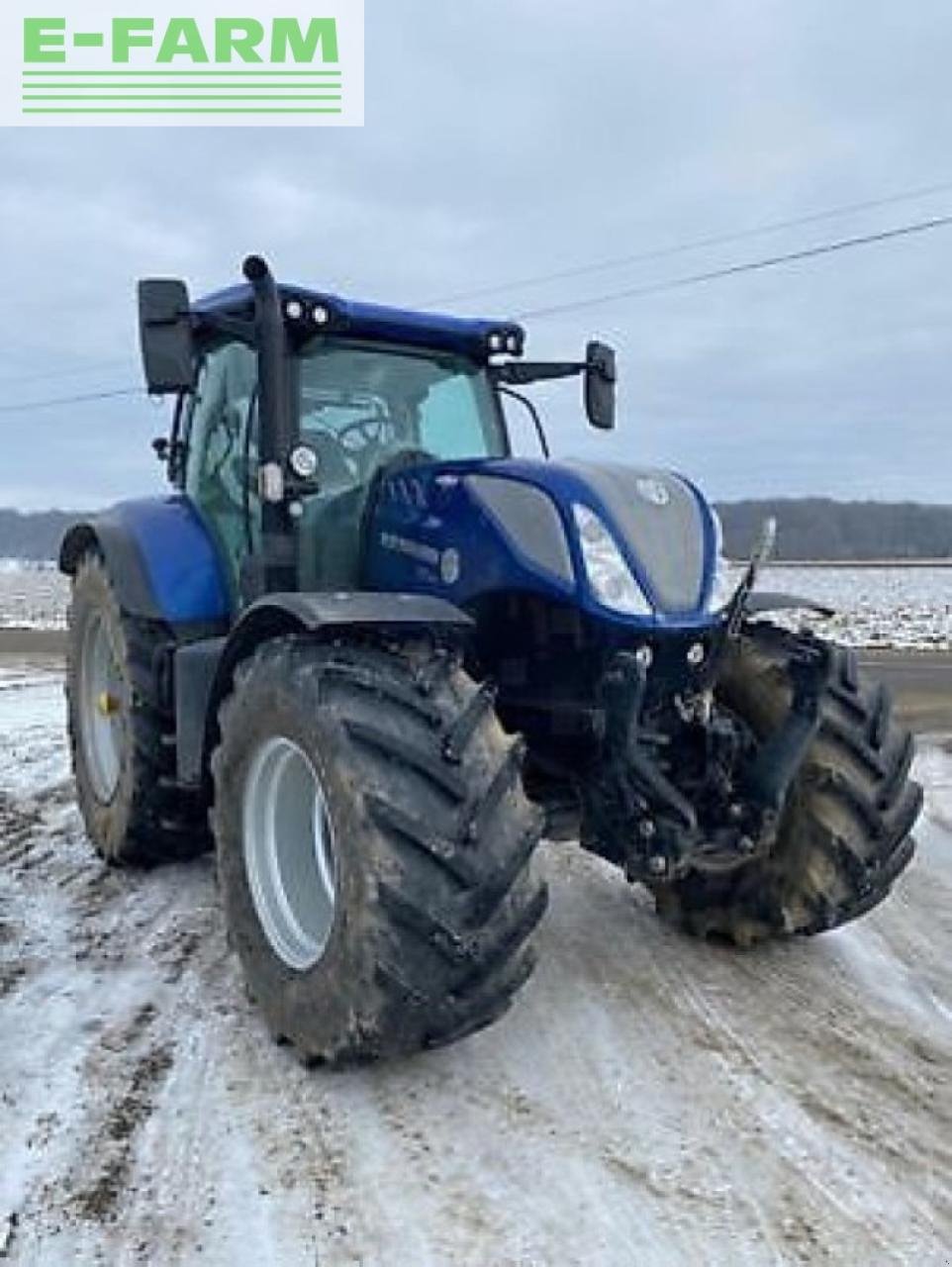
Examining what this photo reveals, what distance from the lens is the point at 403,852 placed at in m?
3.37

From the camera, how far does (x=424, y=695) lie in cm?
360

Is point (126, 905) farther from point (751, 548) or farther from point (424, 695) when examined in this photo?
point (751, 548)

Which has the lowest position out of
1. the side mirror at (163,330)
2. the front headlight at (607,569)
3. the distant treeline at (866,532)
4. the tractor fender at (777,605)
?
the distant treeline at (866,532)

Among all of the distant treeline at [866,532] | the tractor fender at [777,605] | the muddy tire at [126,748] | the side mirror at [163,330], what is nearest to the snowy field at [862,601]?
the tractor fender at [777,605]

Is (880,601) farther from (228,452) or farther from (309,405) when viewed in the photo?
(309,405)

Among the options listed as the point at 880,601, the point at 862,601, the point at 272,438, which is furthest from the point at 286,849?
the point at 880,601

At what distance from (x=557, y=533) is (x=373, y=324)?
4.57 ft

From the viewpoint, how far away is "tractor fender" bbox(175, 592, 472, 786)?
12.3 feet

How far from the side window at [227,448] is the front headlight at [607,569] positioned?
1.48 metres

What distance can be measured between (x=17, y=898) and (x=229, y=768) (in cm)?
176

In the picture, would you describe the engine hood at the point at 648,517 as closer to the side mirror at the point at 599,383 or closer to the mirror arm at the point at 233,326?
the mirror arm at the point at 233,326

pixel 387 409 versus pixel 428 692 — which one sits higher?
pixel 387 409

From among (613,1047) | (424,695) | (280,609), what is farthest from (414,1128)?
(280,609)

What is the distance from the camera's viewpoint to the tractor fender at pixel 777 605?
482 centimetres
